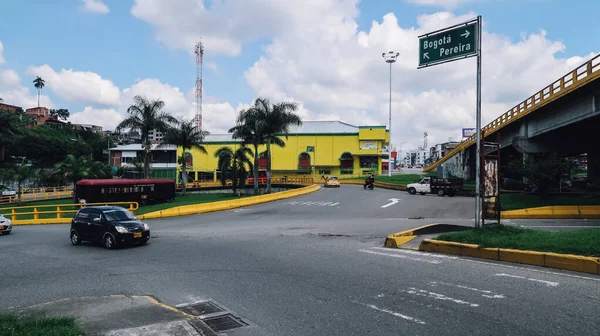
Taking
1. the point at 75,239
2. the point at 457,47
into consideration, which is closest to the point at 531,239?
the point at 457,47

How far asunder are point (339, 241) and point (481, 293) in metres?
7.43

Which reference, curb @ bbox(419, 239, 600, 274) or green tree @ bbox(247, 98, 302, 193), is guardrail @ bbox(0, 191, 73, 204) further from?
curb @ bbox(419, 239, 600, 274)

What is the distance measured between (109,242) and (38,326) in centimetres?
956

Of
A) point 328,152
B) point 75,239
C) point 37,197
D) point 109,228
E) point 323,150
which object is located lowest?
point 37,197

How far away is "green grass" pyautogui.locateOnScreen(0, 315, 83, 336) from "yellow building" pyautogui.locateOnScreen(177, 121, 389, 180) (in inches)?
2793

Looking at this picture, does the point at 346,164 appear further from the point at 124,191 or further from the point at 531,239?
the point at 531,239

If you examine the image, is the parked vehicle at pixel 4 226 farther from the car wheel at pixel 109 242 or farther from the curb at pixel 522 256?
the curb at pixel 522 256

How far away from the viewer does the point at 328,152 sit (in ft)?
259

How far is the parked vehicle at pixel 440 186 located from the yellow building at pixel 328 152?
117 feet

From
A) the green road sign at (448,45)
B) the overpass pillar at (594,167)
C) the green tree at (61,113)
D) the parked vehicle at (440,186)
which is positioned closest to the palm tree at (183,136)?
the parked vehicle at (440,186)

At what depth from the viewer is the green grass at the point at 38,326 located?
506cm

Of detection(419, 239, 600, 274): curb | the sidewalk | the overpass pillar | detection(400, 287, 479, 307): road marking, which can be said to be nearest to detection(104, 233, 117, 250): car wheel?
the sidewalk

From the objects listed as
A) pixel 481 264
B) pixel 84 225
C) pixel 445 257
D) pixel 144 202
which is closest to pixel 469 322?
pixel 481 264

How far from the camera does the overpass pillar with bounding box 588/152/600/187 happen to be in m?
39.9
